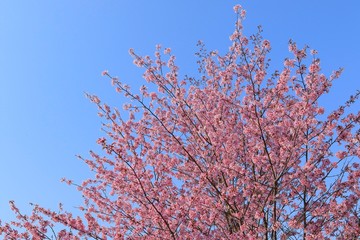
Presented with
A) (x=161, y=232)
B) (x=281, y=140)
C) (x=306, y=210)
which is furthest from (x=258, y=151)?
(x=161, y=232)

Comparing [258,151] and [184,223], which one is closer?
[184,223]

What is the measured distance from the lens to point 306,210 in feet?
27.2

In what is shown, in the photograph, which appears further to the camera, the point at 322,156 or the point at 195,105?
the point at 195,105

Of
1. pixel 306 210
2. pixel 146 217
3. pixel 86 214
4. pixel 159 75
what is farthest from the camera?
pixel 159 75

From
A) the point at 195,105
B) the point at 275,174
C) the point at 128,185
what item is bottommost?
the point at 128,185

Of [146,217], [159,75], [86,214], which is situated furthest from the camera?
[159,75]

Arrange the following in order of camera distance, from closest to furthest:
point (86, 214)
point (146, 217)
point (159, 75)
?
point (146, 217) → point (86, 214) → point (159, 75)

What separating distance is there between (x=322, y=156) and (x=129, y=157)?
368cm

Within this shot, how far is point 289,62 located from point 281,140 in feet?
5.32

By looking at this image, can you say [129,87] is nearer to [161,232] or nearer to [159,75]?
[159,75]

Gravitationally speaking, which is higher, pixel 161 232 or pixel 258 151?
pixel 258 151

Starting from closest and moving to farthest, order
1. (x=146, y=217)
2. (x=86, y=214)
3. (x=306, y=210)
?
(x=306, y=210) → (x=146, y=217) → (x=86, y=214)

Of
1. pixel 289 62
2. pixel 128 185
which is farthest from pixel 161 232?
pixel 289 62

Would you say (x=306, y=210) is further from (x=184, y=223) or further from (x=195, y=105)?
(x=195, y=105)
